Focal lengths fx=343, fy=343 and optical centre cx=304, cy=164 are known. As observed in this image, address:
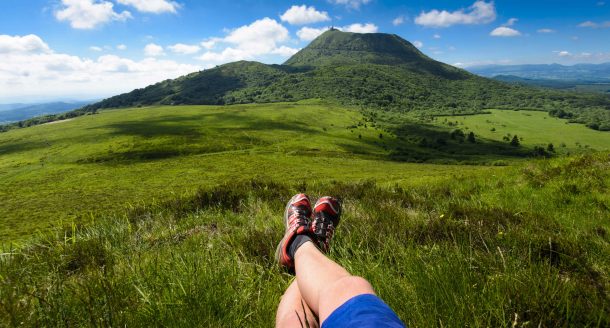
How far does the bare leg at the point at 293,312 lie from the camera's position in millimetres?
2246

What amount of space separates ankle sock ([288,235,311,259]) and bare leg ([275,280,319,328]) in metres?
0.70

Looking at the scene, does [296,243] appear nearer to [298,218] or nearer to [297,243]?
[297,243]

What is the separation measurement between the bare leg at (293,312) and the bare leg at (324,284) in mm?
68

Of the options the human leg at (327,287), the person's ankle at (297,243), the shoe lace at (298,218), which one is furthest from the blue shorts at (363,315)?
the shoe lace at (298,218)

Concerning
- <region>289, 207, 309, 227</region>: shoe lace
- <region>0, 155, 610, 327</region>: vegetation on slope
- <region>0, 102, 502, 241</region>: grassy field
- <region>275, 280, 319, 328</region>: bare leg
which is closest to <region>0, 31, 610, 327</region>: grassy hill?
<region>0, 155, 610, 327</region>: vegetation on slope

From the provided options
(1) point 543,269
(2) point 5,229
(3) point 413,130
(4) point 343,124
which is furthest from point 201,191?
(3) point 413,130

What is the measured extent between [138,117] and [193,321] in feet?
707

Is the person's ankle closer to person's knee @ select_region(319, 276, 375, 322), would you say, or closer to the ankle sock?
the ankle sock

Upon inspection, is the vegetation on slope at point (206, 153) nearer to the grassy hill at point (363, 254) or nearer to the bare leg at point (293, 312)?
the grassy hill at point (363, 254)

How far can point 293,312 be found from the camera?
2377 mm

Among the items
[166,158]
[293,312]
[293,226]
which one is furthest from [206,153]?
[293,312]

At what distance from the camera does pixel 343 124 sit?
593 ft

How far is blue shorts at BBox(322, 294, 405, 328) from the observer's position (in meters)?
1.81

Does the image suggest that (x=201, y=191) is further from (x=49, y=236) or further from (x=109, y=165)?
(x=109, y=165)
